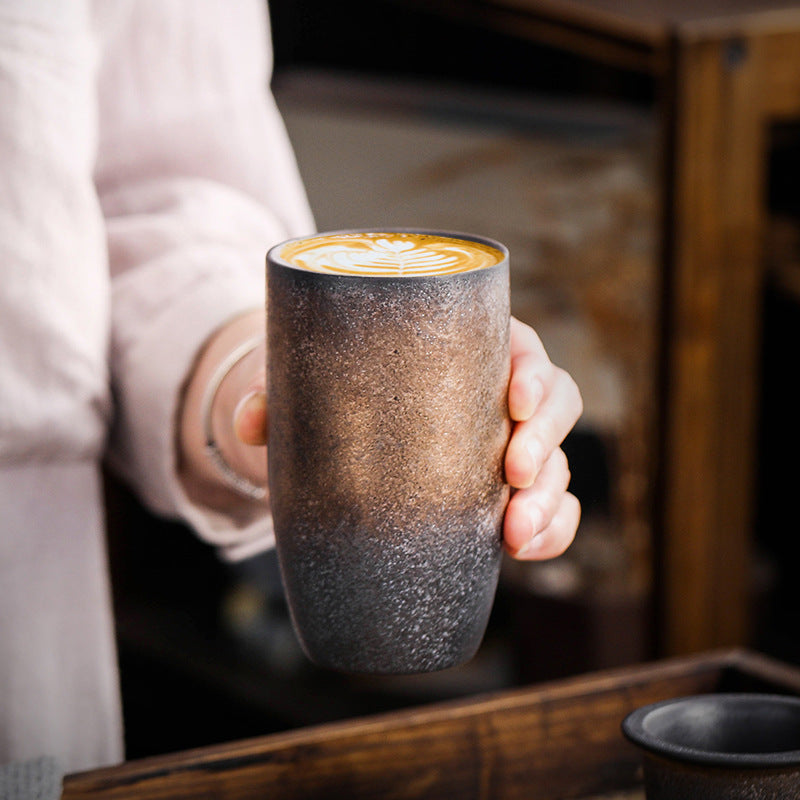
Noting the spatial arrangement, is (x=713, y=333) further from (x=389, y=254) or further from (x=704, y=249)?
(x=389, y=254)

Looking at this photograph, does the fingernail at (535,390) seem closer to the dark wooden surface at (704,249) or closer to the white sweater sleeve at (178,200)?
the white sweater sleeve at (178,200)

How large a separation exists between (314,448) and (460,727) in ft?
0.84

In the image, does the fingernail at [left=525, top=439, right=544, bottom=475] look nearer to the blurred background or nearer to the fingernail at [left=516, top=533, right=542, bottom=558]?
the fingernail at [left=516, top=533, right=542, bottom=558]

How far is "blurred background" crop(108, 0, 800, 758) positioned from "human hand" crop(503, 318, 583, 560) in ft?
3.84

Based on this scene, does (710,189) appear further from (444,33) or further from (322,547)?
(322,547)

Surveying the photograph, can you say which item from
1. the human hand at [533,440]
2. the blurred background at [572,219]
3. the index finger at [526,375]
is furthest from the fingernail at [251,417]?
the blurred background at [572,219]

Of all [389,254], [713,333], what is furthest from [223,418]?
[713,333]

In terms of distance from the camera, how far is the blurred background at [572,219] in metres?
1.70

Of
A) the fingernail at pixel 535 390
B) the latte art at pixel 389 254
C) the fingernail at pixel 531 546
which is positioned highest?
the latte art at pixel 389 254

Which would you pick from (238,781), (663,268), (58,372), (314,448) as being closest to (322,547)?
(314,448)

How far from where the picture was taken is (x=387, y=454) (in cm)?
51

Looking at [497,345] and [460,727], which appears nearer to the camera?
[497,345]

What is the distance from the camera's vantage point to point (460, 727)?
0.68 m

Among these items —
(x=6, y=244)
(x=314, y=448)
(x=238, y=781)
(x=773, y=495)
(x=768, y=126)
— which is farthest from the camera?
(x=773, y=495)
